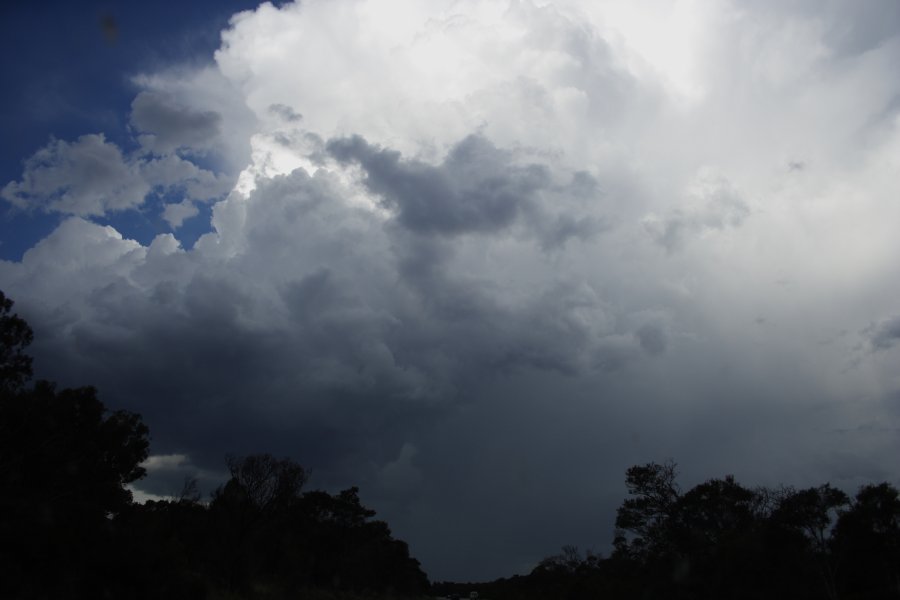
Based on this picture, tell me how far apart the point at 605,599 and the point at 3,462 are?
4266 cm

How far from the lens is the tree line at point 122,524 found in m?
24.0

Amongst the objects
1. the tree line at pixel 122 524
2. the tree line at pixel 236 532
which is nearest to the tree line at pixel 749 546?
the tree line at pixel 236 532

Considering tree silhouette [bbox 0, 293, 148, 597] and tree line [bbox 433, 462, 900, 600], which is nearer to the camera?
tree silhouette [bbox 0, 293, 148, 597]

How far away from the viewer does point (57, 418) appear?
135 feet

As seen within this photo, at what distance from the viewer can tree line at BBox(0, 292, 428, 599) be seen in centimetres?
2395

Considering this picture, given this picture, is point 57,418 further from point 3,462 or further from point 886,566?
point 886,566

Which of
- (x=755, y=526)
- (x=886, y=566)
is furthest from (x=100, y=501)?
(x=886, y=566)

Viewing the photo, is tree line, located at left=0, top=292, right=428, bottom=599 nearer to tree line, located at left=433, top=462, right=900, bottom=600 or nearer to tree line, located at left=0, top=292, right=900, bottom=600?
tree line, located at left=0, top=292, right=900, bottom=600

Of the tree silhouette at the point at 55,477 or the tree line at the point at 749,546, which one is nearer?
the tree silhouette at the point at 55,477

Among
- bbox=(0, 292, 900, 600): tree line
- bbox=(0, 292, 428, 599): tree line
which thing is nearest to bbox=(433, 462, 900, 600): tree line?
bbox=(0, 292, 900, 600): tree line

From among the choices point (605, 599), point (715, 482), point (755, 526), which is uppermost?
point (715, 482)

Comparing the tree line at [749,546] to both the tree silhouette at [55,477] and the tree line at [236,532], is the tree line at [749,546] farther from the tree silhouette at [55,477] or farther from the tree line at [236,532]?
the tree silhouette at [55,477]

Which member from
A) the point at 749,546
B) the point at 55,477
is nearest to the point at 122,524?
the point at 55,477

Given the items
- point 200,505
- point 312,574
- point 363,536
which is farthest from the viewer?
point 363,536
